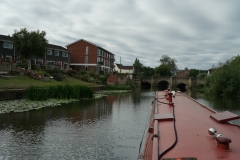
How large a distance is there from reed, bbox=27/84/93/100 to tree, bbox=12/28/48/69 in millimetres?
11590

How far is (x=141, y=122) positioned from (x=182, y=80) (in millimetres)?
49806

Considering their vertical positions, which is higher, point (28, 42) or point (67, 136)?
point (28, 42)

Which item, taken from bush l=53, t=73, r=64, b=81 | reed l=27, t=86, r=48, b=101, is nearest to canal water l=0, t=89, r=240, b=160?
reed l=27, t=86, r=48, b=101

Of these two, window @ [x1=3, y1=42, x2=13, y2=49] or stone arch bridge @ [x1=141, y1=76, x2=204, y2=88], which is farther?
stone arch bridge @ [x1=141, y1=76, x2=204, y2=88]

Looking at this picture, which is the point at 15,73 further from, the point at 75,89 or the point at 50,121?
the point at 50,121

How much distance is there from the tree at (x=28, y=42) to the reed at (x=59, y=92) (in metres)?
11.6

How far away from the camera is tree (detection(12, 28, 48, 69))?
2881 cm

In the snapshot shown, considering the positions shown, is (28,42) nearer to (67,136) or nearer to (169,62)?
(67,136)

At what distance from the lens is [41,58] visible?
1582 inches

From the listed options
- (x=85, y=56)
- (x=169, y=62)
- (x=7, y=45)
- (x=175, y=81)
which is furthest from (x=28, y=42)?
(x=169, y=62)

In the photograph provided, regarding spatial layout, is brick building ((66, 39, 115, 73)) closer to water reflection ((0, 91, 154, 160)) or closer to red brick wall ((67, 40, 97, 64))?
red brick wall ((67, 40, 97, 64))

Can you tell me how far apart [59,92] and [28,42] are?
41.0ft

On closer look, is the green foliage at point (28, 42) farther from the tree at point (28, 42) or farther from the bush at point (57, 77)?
the bush at point (57, 77)

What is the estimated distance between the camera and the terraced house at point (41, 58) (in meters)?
30.6
